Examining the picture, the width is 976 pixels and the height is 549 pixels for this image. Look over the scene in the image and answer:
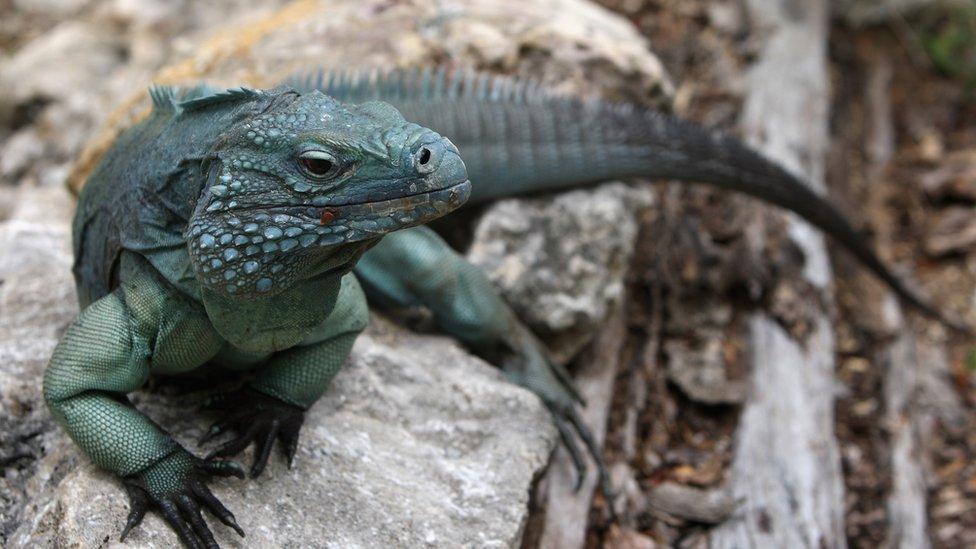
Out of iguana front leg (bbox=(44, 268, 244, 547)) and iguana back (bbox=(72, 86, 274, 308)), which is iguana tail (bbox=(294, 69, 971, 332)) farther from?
iguana front leg (bbox=(44, 268, 244, 547))

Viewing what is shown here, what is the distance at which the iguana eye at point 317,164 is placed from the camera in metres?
2.45

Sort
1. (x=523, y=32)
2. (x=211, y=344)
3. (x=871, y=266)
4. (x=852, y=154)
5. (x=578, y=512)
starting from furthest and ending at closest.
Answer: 1. (x=852, y=154)
2. (x=871, y=266)
3. (x=523, y=32)
4. (x=578, y=512)
5. (x=211, y=344)

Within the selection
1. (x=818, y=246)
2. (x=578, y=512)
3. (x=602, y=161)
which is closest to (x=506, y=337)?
(x=578, y=512)

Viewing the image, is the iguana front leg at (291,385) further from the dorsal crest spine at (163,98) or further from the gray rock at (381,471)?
the dorsal crest spine at (163,98)

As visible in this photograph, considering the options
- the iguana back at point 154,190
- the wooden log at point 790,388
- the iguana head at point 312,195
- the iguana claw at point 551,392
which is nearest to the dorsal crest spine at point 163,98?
the iguana back at point 154,190

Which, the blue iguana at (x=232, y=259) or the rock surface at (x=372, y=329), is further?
the rock surface at (x=372, y=329)

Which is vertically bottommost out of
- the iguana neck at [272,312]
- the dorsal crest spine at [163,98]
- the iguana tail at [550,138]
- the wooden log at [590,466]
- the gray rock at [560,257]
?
the wooden log at [590,466]

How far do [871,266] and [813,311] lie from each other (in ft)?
1.96

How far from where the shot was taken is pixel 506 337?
13.7 ft

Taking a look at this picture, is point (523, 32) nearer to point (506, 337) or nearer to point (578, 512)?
point (506, 337)

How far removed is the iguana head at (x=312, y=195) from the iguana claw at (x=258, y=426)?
723 millimetres

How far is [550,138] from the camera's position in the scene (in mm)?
4715

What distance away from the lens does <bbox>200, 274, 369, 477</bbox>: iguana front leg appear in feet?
10.2

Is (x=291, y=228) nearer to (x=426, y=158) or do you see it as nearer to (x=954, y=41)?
(x=426, y=158)
